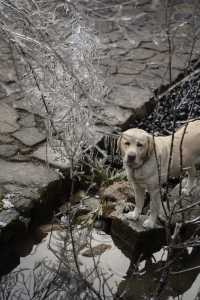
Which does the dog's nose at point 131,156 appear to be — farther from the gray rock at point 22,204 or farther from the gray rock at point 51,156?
the gray rock at point 51,156

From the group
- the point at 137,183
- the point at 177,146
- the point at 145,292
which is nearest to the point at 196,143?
the point at 177,146

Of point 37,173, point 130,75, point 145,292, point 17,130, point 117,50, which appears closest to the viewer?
point 145,292

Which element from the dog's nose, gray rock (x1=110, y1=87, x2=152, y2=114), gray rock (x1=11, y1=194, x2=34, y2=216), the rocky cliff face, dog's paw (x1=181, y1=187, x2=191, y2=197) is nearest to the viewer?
the dog's nose

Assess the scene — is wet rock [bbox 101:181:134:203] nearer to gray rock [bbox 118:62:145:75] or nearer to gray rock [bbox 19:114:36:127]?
gray rock [bbox 19:114:36:127]

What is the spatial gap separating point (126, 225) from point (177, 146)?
0.82 meters

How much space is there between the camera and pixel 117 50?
8.31 m

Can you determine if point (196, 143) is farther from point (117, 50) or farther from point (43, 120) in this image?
point (117, 50)

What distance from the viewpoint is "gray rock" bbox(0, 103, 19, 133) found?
6219 millimetres

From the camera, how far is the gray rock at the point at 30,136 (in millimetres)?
6073

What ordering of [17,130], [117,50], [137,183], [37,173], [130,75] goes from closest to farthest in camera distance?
[137,183] → [37,173] → [17,130] → [130,75] → [117,50]

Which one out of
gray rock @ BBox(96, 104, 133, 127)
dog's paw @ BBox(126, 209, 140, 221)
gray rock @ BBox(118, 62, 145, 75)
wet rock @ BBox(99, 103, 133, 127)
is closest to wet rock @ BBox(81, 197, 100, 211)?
dog's paw @ BBox(126, 209, 140, 221)

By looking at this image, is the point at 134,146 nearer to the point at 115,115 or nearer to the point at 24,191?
the point at 24,191

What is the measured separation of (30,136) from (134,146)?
6.53ft

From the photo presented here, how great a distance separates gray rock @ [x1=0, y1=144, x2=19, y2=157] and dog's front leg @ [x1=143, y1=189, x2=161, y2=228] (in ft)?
5.43
